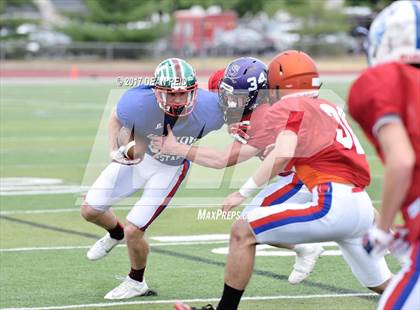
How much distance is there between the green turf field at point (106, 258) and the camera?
6234 mm

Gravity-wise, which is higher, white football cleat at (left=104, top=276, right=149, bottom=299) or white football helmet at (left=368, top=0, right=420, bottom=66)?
white football helmet at (left=368, top=0, right=420, bottom=66)

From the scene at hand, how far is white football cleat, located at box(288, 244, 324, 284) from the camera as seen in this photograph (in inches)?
243

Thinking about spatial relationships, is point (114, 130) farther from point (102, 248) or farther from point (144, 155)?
point (102, 248)

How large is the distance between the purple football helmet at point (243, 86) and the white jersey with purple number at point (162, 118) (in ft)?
0.71

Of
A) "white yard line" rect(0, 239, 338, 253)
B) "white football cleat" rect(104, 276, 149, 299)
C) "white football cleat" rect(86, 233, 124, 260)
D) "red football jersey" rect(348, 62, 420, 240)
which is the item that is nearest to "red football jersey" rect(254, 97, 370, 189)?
"red football jersey" rect(348, 62, 420, 240)

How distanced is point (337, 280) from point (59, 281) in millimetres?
1946

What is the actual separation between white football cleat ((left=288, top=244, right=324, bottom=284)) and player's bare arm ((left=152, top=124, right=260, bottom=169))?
801mm

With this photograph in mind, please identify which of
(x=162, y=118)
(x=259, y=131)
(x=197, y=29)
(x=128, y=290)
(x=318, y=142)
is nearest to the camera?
(x=318, y=142)

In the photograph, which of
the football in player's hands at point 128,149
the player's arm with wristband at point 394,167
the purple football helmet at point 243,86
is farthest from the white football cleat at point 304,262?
the player's arm with wristband at point 394,167

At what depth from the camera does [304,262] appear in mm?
6203

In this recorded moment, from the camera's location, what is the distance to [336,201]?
16.1 ft

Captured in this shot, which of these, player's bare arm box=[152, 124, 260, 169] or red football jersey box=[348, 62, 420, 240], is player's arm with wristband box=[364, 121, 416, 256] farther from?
player's bare arm box=[152, 124, 260, 169]

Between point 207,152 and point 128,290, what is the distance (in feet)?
3.72

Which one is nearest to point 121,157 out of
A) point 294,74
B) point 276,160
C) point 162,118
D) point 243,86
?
point 162,118
